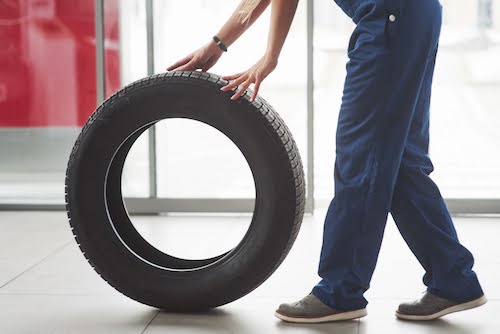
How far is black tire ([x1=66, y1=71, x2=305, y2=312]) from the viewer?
2375 millimetres

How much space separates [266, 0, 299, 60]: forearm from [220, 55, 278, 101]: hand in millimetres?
18

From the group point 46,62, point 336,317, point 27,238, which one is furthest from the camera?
point 46,62

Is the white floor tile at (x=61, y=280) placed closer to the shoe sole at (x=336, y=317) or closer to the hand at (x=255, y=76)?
the shoe sole at (x=336, y=317)

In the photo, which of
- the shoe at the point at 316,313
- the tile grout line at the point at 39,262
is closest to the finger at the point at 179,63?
the shoe at the point at 316,313

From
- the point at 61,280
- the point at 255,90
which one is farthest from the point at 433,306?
the point at 61,280

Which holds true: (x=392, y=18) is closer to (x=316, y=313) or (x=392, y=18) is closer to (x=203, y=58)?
(x=203, y=58)

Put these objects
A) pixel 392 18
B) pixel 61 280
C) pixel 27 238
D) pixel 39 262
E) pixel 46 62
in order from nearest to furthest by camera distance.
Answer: pixel 392 18
pixel 61 280
pixel 39 262
pixel 27 238
pixel 46 62

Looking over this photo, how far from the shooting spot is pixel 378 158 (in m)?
2.26

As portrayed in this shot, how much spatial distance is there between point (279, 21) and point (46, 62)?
2770 millimetres

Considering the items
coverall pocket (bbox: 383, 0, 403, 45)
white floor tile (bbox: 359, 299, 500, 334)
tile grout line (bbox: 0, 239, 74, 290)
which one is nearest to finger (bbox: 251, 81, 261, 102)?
coverall pocket (bbox: 383, 0, 403, 45)

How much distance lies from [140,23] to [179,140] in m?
0.62

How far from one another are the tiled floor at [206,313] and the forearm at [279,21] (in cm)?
75

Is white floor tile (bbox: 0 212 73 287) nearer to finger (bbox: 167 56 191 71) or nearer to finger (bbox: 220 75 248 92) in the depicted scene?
finger (bbox: 167 56 191 71)

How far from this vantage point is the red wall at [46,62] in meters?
4.74
